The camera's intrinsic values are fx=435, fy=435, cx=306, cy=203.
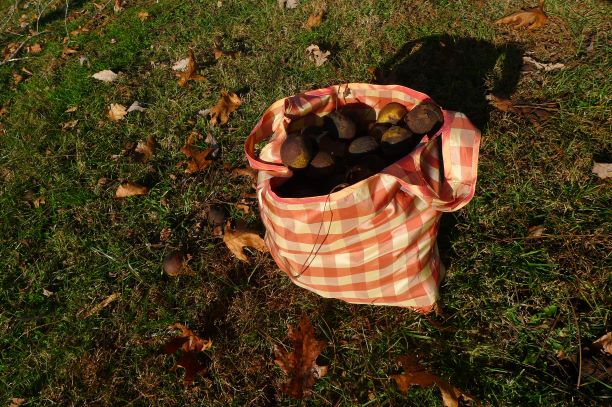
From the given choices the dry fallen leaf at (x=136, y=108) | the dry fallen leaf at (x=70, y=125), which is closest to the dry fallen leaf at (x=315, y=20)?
the dry fallen leaf at (x=136, y=108)

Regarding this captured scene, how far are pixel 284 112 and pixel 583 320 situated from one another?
1956 mm

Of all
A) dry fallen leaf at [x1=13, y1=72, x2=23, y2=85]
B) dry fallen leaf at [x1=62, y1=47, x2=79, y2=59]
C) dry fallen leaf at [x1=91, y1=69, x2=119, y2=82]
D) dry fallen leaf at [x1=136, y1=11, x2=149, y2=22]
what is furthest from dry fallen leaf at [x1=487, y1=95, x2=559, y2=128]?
dry fallen leaf at [x1=13, y1=72, x2=23, y2=85]

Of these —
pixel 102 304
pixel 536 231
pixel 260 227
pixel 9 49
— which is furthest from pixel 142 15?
pixel 536 231

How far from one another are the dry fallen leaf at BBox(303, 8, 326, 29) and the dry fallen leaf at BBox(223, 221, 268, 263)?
7.90 feet

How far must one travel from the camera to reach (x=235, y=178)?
131 inches

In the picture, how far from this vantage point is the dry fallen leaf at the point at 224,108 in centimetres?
370

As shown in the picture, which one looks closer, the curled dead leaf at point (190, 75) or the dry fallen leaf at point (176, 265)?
the dry fallen leaf at point (176, 265)

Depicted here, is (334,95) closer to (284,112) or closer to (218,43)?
(284,112)

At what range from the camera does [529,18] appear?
12.1ft

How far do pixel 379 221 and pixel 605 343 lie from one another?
4.25 ft

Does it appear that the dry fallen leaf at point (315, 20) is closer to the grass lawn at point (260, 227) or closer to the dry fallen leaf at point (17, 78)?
the grass lawn at point (260, 227)

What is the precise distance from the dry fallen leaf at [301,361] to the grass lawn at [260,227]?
6cm

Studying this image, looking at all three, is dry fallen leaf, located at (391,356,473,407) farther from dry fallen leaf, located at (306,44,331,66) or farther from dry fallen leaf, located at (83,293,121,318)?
dry fallen leaf, located at (306,44,331,66)

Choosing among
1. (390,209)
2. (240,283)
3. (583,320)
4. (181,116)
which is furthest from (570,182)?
(181,116)
